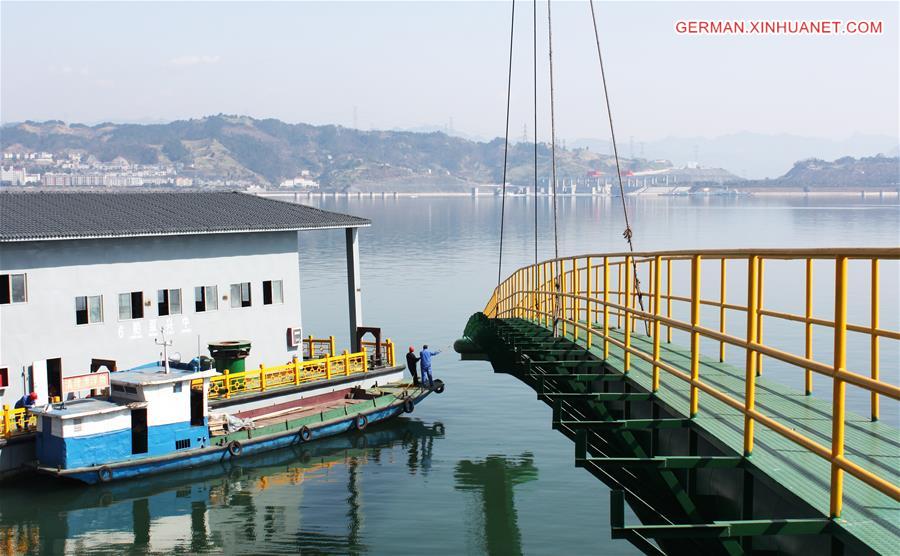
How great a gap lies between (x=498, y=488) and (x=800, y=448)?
2095 cm

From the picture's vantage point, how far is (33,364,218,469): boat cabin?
87.2 ft

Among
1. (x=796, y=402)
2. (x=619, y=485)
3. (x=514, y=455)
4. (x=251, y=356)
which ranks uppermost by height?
(x=796, y=402)

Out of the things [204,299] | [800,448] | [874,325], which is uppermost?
[874,325]

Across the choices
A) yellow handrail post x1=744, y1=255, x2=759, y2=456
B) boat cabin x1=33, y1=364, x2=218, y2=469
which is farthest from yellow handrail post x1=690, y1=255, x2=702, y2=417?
boat cabin x1=33, y1=364, x2=218, y2=469

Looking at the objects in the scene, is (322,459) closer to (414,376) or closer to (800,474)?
(414,376)

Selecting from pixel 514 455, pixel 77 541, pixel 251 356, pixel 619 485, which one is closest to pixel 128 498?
pixel 77 541

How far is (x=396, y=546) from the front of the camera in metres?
23.4

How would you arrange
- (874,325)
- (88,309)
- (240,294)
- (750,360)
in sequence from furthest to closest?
1. (240,294)
2. (88,309)
3. (874,325)
4. (750,360)

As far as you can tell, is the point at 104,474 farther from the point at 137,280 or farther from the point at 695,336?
the point at 695,336

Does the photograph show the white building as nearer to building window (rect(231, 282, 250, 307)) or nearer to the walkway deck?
building window (rect(231, 282, 250, 307))

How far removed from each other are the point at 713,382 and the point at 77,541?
18556mm

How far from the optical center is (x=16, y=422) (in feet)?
91.8

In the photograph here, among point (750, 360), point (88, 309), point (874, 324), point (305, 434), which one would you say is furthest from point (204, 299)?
point (750, 360)

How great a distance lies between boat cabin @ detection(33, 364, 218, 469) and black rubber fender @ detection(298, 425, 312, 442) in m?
3.51
